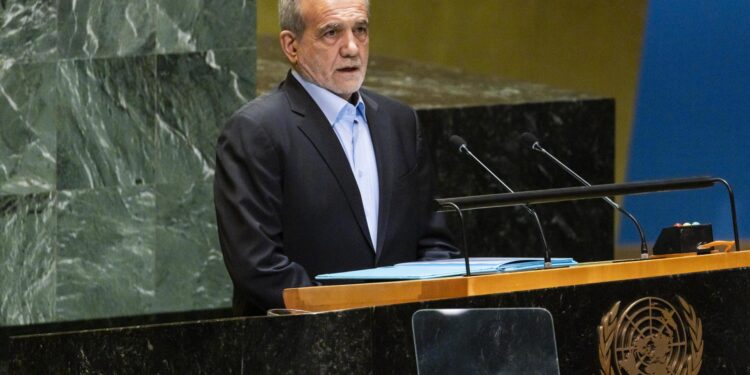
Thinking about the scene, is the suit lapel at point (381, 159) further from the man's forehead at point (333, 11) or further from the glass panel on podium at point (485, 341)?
the glass panel on podium at point (485, 341)

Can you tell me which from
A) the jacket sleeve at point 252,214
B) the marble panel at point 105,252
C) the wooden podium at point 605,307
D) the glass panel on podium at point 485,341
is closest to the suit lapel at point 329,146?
the jacket sleeve at point 252,214

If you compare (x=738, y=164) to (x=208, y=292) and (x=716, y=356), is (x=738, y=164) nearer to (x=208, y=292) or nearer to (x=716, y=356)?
(x=208, y=292)

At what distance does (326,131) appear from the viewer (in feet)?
12.9

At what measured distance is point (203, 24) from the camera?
644 cm

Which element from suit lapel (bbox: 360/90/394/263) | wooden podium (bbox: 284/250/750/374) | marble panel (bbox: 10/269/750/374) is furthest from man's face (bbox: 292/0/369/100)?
marble panel (bbox: 10/269/750/374)

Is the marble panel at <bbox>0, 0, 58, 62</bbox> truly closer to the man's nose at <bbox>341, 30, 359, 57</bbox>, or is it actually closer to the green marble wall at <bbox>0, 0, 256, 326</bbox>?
the green marble wall at <bbox>0, 0, 256, 326</bbox>

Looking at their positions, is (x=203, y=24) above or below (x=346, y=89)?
above

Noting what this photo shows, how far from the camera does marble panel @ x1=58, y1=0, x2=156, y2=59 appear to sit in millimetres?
6203

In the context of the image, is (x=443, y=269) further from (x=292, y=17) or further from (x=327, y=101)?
(x=292, y=17)

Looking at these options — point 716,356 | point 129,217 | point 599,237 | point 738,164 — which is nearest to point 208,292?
point 129,217

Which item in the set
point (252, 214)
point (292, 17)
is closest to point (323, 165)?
point (252, 214)

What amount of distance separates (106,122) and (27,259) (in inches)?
24.4

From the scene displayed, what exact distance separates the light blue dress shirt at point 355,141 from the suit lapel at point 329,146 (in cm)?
3

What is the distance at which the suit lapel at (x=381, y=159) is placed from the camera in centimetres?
393
